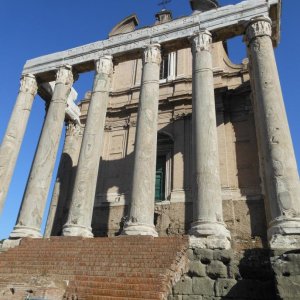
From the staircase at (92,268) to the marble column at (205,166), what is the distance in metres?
0.87

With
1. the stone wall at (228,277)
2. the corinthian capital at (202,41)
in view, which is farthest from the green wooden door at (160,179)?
the stone wall at (228,277)

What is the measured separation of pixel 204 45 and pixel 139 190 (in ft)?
24.3

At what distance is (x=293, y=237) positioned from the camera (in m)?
9.09

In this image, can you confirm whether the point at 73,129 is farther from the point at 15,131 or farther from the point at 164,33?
the point at 164,33

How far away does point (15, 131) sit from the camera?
16219 millimetres

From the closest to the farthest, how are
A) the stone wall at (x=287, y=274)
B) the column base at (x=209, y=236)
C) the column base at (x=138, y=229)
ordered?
the stone wall at (x=287, y=274)
the column base at (x=209, y=236)
the column base at (x=138, y=229)

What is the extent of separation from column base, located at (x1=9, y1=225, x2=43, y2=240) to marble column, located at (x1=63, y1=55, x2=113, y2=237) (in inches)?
66.1

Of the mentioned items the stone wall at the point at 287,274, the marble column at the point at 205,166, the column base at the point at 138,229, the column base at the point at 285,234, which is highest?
the marble column at the point at 205,166

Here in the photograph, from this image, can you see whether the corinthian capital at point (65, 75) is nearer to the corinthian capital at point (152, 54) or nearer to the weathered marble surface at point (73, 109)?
the weathered marble surface at point (73, 109)

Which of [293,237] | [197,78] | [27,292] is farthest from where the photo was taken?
[197,78]

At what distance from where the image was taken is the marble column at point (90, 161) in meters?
12.5

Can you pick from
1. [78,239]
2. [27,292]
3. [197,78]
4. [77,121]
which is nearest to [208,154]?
[197,78]

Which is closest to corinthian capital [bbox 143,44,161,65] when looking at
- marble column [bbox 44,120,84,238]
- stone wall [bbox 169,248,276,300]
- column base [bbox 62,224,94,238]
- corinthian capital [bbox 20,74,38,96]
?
corinthian capital [bbox 20,74,38,96]

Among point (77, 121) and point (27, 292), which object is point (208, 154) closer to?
point (27, 292)
